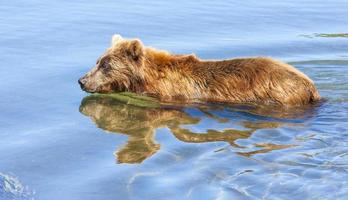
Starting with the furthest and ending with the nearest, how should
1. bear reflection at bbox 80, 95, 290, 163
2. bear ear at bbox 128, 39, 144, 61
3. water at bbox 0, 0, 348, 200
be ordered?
bear ear at bbox 128, 39, 144, 61
bear reflection at bbox 80, 95, 290, 163
water at bbox 0, 0, 348, 200

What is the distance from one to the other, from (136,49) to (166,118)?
129cm

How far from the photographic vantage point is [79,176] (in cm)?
815

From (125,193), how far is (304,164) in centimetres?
193

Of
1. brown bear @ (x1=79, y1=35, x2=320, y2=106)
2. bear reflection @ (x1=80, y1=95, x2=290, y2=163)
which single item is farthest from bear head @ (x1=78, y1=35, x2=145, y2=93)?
bear reflection @ (x1=80, y1=95, x2=290, y2=163)

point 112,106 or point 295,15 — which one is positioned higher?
point 295,15

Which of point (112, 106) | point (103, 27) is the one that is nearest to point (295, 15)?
point (103, 27)

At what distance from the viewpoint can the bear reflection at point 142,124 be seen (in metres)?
9.05

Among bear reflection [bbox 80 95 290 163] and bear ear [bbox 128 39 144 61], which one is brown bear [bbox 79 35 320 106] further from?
bear reflection [bbox 80 95 290 163]

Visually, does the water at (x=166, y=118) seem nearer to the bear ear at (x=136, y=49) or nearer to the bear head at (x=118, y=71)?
the bear head at (x=118, y=71)

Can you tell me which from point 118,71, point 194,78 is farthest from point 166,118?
point 118,71

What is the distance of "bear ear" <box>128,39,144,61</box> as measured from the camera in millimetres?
11023

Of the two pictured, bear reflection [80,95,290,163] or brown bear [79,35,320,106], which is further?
brown bear [79,35,320,106]

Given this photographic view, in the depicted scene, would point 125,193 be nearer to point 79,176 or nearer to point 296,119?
point 79,176

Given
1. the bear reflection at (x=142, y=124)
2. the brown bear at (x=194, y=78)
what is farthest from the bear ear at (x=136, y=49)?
the bear reflection at (x=142, y=124)
